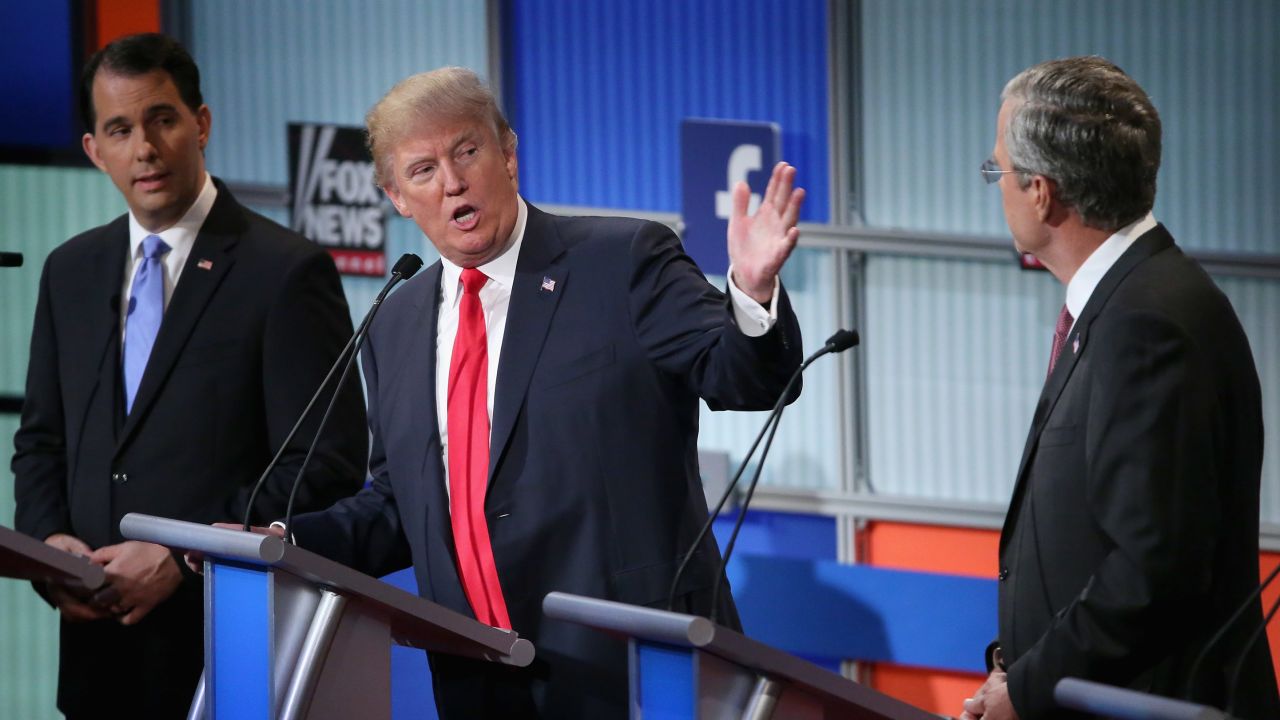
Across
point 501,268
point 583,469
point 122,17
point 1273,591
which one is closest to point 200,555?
point 583,469

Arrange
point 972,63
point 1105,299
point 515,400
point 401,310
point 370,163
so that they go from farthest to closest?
point 370,163 → point 972,63 → point 401,310 → point 515,400 → point 1105,299

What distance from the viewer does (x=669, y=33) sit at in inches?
192

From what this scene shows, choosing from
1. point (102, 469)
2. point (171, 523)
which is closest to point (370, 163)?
point (102, 469)

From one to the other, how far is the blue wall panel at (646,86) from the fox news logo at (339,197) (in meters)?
0.48

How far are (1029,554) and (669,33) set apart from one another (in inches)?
113

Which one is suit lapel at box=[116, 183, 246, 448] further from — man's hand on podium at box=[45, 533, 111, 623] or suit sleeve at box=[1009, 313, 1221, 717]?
suit sleeve at box=[1009, 313, 1221, 717]

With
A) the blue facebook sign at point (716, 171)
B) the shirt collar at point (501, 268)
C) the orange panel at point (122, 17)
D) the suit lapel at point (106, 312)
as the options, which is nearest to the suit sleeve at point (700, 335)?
the shirt collar at point (501, 268)

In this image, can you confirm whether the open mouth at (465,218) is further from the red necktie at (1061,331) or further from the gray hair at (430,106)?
the red necktie at (1061,331)

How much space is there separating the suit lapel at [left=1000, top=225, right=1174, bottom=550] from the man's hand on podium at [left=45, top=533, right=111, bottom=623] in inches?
75.8

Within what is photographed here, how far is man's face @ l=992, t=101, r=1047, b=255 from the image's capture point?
7.78 ft

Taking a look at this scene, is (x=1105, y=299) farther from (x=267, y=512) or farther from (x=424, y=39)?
(x=424, y=39)

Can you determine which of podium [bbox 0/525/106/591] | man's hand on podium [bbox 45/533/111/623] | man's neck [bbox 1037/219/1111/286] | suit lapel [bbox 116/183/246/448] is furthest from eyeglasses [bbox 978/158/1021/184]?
man's hand on podium [bbox 45/533/111/623]

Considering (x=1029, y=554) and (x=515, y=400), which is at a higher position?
(x=515, y=400)

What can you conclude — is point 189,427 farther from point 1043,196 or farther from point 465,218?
point 1043,196
